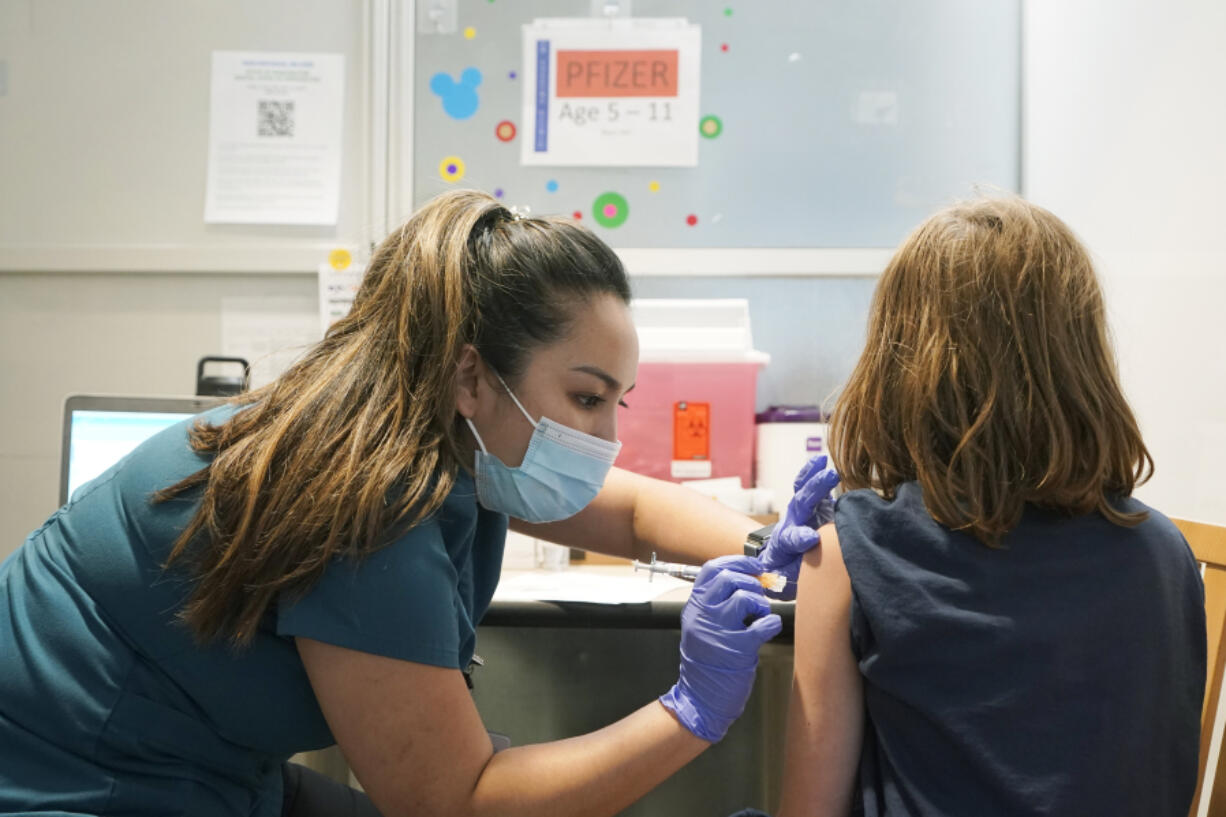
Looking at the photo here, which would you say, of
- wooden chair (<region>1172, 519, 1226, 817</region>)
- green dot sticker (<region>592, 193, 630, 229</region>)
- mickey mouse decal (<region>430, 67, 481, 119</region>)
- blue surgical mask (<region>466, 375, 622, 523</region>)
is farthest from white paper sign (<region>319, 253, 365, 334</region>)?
wooden chair (<region>1172, 519, 1226, 817</region>)

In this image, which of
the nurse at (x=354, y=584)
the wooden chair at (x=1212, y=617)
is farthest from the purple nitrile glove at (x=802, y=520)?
the wooden chair at (x=1212, y=617)

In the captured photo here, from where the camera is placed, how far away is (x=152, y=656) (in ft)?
2.92

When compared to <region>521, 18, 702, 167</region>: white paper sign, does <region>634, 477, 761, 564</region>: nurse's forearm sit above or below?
below

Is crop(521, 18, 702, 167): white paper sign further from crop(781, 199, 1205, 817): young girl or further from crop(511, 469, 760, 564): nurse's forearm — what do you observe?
crop(781, 199, 1205, 817): young girl

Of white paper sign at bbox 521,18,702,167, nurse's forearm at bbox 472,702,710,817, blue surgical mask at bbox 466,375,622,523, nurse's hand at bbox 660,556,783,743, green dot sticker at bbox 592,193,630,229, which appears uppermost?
white paper sign at bbox 521,18,702,167

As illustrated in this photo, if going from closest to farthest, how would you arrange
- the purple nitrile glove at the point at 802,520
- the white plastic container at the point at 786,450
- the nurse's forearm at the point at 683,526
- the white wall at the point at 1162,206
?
1. the purple nitrile glove at the point at 802,520
2. the nurse's forearm at the point at 683,526
3. the white wall at the point at 1162,206
4. the white plastic container at the point at 786,450

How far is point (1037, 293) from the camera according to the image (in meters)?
0.89

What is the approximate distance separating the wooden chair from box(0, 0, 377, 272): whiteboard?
178 centimetres

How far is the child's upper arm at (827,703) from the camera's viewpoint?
35.6 inches

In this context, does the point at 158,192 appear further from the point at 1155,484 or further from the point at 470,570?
the point at 1155,484

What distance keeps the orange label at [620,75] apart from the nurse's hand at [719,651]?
157cm

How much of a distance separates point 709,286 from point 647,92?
464 millimetres

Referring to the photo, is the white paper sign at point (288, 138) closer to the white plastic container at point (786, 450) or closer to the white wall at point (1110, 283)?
the white wall at point (1110, 283)

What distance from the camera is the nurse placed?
0.84 meters
